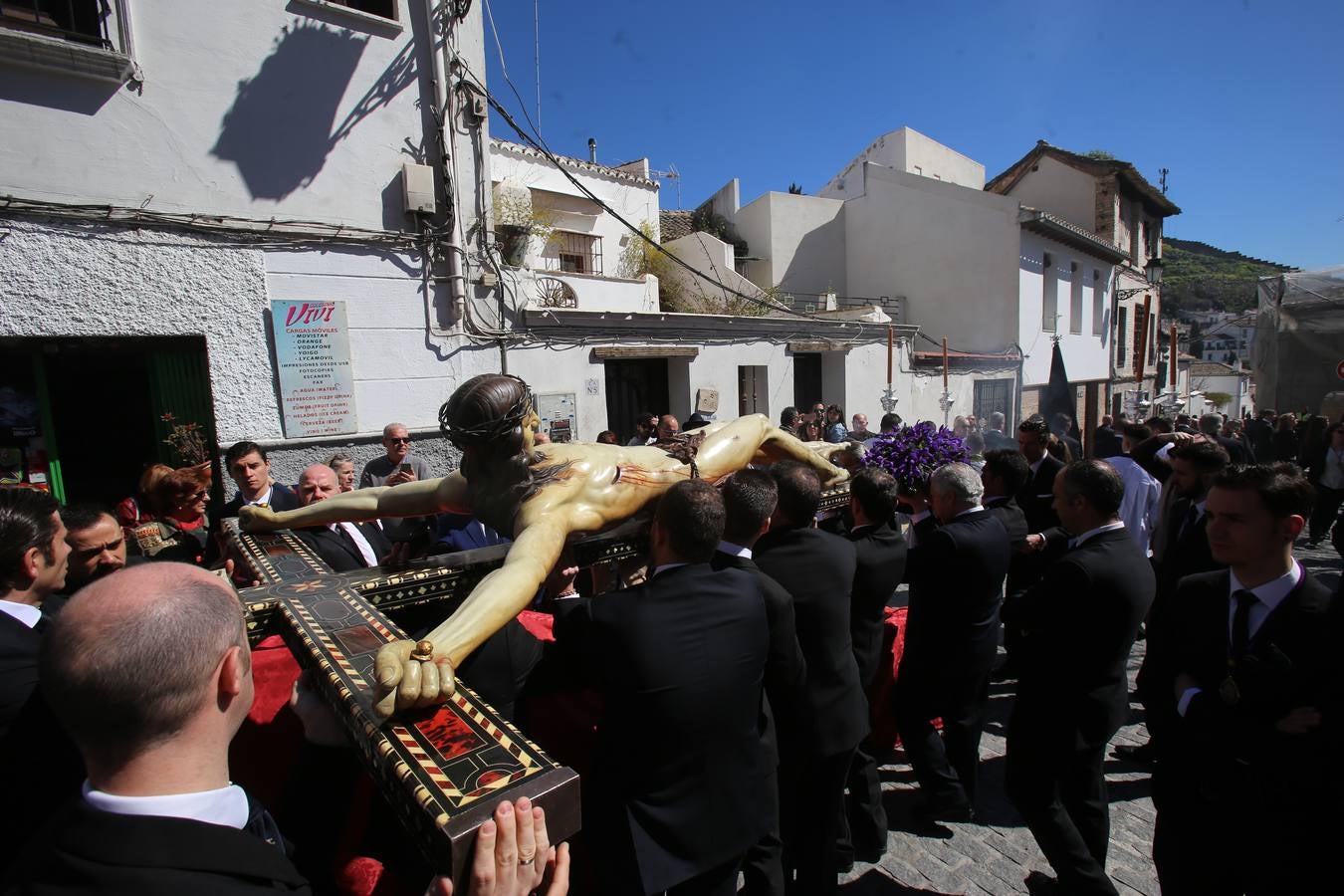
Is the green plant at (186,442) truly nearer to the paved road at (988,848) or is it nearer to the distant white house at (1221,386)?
the paved road at (988,848)

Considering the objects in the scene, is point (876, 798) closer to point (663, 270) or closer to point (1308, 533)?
point (1308, 533)

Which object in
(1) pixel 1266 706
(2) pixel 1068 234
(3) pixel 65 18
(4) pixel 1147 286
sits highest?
(2) pixel 1068 234

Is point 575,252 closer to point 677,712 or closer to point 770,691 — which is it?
point 770,691

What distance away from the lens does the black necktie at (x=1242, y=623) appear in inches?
81.7

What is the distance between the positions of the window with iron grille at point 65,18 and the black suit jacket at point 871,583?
723 cm

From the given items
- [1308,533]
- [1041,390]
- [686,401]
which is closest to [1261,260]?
[1041,390]

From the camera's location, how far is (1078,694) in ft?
8.62

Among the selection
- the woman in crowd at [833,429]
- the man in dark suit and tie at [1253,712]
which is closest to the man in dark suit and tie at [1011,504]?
the man in dark suit and tie at [1253,712]

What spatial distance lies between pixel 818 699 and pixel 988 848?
133 cm

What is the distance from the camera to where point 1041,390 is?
17.3 metres

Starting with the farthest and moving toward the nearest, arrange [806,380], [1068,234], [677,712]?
1. [1068,234]
2. [806,380]
3. [677,712]

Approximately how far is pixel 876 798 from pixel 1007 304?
15.7m

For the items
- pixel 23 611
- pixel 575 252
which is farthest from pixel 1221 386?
pixel 23 611

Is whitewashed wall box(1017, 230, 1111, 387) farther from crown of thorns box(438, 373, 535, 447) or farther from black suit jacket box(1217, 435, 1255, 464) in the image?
crown of thorns box(438, 373, 535, 447)
